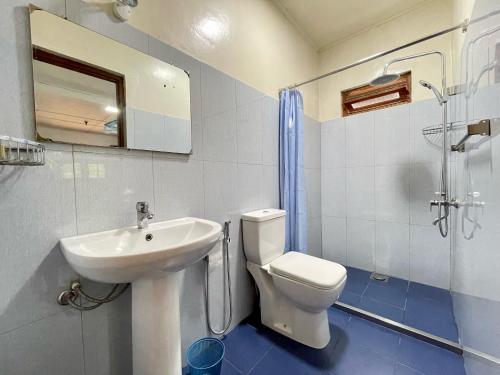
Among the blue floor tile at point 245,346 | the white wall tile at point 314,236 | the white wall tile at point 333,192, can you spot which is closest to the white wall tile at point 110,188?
the blue floor tile at point 245,346

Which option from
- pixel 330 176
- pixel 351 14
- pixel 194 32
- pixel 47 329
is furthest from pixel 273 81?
pixel 47 329

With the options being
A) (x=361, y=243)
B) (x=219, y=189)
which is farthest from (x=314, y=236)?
(x=219, y=189)

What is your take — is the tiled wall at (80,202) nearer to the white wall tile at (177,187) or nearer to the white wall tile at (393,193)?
the white wall tile at (177,187)

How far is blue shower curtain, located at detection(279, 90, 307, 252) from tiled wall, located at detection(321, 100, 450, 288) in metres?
0.77

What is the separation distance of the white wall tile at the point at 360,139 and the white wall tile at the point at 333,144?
0.18 ft

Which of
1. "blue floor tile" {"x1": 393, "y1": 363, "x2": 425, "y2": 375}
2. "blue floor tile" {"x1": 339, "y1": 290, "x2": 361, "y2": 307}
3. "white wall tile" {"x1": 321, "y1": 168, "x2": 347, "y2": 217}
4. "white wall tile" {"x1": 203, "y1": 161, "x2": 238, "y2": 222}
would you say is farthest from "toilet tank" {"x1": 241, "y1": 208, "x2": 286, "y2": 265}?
"white wall tile" {"x1": 321, "y1": 168, "x2": 347, "y2": 217}

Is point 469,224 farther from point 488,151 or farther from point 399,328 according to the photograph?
point 399,328

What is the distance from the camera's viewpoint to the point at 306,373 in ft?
3.87

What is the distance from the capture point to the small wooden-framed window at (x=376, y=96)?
80.6 inches

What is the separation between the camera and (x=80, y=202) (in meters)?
0.86

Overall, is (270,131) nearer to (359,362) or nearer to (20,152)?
(20,152)

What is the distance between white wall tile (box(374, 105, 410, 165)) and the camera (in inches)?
77.9

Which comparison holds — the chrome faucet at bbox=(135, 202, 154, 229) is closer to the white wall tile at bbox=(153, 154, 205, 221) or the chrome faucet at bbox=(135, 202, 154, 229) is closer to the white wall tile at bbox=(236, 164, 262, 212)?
the white wall tile at bbox=(153, 154, 205, 221)

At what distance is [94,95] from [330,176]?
2.21m
